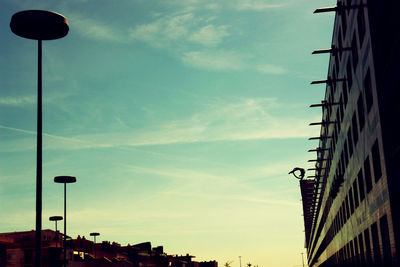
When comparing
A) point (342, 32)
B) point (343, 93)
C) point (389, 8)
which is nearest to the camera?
point (389, 8)

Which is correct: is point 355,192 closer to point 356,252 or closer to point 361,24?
point 356,252

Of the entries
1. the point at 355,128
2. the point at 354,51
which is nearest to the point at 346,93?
the point at 355,128

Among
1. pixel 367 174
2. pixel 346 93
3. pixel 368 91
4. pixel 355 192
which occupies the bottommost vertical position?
pixel 355 192

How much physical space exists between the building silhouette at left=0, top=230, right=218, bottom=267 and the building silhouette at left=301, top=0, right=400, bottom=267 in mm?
37427

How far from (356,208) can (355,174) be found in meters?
2.61

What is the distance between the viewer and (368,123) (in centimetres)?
2441

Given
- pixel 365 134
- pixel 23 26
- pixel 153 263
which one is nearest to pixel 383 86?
A: pixel 365 134

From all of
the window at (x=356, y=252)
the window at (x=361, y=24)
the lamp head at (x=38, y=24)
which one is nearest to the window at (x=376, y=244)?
the window at (x=356, y=252)

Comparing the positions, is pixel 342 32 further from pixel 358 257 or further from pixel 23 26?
pixel 23 26

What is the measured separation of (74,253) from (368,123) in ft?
191

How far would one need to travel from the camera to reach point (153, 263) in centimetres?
10900

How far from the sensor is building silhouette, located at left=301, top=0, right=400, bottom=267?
19375 mm

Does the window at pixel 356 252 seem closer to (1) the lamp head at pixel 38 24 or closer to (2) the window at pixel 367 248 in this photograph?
(2) the window at pixel 367 248

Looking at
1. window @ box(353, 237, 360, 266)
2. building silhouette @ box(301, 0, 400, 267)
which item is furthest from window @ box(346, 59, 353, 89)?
window @ box(353, 237, 360, 266)
